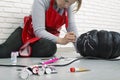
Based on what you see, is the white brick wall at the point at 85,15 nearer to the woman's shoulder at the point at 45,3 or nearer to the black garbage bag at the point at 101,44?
the woman's shoulder at the point at 45,3

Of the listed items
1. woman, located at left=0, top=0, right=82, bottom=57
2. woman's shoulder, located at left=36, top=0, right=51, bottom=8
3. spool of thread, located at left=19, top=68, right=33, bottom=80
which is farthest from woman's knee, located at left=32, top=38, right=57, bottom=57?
spool of thread, located at left=19, top=68, right=33, bottom=80

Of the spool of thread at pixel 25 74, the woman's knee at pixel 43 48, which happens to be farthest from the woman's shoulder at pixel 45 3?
the spool of thread at pixel 25 74

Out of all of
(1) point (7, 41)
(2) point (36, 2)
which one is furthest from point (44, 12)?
(1) point (7, 41)

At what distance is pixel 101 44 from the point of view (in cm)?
136

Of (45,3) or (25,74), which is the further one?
(45,3)

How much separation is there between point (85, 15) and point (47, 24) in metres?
0.78

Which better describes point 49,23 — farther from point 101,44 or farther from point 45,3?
point 101,44

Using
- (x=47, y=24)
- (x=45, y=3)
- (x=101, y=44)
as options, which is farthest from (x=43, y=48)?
(x=101, y=44)

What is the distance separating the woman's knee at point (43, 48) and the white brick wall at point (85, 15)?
0.27 meters

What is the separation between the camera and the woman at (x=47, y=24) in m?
1.43

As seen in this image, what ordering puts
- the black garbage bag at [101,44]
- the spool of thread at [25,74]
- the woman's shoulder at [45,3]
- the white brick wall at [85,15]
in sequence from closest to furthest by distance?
the spool of thread at [25,74], the black garbage bag at [101,44], the woman's shoulder at [45,3], the white brick wall at [85,15]

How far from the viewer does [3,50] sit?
1.52 metres

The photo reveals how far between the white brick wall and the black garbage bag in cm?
57

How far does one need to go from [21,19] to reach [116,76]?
3.51ft
